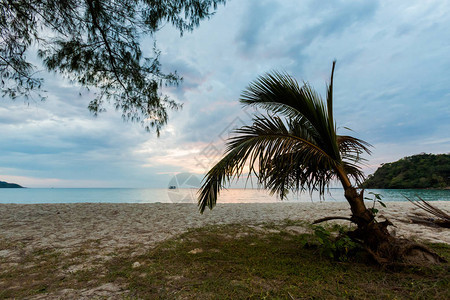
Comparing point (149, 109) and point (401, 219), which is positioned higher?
point (149, 109)

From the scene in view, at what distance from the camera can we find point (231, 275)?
2600 millimetres

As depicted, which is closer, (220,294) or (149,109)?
(220,294)

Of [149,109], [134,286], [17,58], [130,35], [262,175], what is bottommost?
[134,286]

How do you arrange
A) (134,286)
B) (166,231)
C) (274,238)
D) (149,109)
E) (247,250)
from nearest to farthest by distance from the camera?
1. (134,286)
2. (247,250)
3. (274,238)
4. (166,231)
5. (149,109)

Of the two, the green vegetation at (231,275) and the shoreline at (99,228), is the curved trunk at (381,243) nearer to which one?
the green vegetation at (231,275)

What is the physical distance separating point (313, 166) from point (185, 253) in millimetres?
2356

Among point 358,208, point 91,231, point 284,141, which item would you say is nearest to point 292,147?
point 284,141

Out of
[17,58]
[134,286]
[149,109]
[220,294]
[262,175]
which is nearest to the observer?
[220,294]

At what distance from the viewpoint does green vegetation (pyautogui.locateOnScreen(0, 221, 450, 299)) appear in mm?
2180

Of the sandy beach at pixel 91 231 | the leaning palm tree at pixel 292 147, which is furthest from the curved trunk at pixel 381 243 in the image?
the sandy beach at pixel 91 231

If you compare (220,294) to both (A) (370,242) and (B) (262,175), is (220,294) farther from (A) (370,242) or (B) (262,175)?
(A) (370,242)

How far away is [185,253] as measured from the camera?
3467 mm

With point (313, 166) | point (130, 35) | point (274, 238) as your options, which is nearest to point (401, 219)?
point (274, 238)

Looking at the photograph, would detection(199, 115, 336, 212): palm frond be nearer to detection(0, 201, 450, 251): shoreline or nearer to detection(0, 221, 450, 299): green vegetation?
detection(0, 221, 450, 299): green vegetation
